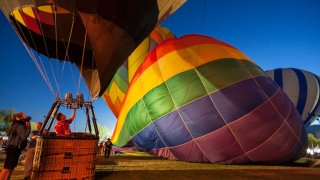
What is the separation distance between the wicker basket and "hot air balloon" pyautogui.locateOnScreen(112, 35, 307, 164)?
5.40m

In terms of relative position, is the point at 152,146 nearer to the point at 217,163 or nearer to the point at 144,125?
the point at 144,125

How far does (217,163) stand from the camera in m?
9.63

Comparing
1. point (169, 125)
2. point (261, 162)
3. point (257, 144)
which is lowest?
point (261, 162)

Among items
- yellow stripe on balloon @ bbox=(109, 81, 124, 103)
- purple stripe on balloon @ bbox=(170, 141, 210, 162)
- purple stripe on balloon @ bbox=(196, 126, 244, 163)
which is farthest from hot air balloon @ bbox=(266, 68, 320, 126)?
purple stripe on balloon @ bbox=(170, 141, 210, 162)

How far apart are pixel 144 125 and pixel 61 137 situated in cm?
642

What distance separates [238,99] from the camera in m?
9.88

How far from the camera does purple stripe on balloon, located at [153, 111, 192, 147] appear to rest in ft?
32.6

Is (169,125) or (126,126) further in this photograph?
(126,126)

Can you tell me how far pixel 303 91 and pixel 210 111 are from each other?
15.7 meters

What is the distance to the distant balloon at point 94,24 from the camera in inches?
294

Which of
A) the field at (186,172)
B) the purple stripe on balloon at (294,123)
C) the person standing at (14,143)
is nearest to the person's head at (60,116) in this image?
the person standing at (14,143)

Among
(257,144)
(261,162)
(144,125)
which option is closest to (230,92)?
(257,144)

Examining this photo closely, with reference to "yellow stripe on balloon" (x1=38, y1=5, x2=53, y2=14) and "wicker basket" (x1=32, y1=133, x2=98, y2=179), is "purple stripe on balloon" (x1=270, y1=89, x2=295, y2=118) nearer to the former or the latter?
"wicker basket" (x1=32, y1=133, x2=98, y2=179)

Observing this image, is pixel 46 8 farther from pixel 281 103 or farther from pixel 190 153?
pixel 281 103
